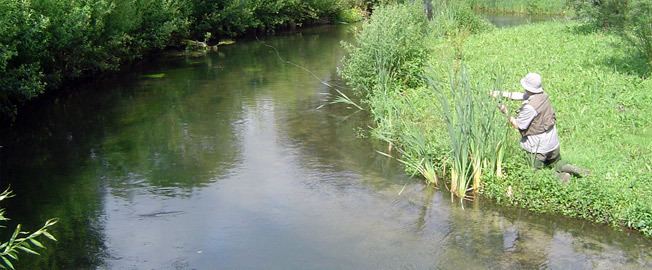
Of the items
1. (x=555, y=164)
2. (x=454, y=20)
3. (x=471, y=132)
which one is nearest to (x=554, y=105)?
(x=555, y=164)

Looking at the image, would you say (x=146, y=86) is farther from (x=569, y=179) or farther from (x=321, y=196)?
(x=569, y=179)

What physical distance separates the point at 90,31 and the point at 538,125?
1284 cm

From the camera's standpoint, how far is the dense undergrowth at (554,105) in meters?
8.91

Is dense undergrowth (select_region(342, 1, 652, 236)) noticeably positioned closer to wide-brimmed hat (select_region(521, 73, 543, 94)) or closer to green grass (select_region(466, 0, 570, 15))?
wide-brimmed hat (select_region(521, 73, 543, 94))

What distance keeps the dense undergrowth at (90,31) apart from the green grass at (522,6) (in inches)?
625

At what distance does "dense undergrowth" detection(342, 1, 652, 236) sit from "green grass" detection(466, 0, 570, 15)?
21.5m

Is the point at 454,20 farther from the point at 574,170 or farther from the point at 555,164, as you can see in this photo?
the point at 574,170

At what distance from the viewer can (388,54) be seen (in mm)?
14273

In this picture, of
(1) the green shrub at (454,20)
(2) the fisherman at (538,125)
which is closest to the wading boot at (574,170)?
(2) the fisherman at (538,125)

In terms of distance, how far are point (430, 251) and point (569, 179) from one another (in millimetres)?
2242

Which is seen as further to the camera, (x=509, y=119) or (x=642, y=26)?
(x=642, y=26)

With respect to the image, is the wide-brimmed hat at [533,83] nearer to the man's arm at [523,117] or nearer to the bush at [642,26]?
the man's arm at [523,117]

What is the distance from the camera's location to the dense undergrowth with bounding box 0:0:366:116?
1405 cm

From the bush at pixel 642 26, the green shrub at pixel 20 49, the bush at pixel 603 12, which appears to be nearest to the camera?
the green shrub at pixel 20 49
